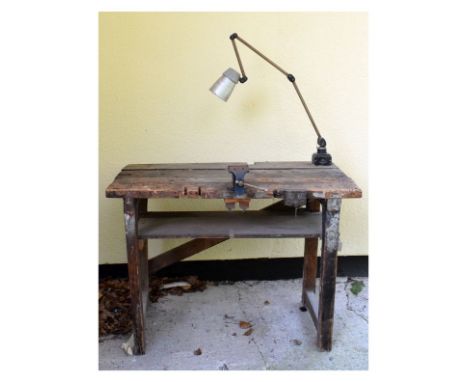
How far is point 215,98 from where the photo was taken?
302 cm

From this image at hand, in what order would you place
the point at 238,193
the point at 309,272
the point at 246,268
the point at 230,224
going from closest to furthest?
the point at 238,193
the point at 230,224
the point at 309,272
the point at 246,268

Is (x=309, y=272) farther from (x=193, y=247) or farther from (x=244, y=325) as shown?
(x=193, y=247)

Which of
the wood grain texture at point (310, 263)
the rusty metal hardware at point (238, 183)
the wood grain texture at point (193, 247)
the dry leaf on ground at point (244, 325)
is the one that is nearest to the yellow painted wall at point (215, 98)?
the wood grain texture at point (193, 247)

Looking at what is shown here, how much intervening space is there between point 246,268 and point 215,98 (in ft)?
3.90

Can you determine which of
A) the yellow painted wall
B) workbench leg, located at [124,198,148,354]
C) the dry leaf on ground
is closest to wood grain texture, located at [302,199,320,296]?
the dry leaf on ground

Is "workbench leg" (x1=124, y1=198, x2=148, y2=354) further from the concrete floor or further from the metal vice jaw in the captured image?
the metal vice jaw

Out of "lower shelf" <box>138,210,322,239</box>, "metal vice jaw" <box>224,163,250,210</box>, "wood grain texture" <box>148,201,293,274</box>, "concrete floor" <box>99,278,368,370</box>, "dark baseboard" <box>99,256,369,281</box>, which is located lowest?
"concrete floor" <box>99,278,368,370</box>

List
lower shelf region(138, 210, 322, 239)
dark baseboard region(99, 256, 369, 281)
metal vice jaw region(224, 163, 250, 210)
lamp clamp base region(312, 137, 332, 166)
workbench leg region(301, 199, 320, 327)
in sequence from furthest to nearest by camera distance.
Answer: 1. dark baseboard region(99, 256, 369, 281)
2. workbench leg region(301, 199, 320, 327)
3. lamp clamp base region(312, 137, 332, 166)
4. lower shelf region(138, 210, 322, 239)
5. metal vice jaw region(224, 163, 250, 210)

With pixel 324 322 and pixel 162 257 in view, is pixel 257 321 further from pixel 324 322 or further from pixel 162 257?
pixel 162 257

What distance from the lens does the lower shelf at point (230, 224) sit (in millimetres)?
2387

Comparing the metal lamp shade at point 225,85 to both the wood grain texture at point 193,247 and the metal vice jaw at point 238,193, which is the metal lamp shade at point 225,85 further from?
the wood grain texture at point 193,247

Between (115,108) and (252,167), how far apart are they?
973 millimetres

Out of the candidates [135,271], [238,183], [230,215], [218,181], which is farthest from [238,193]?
[135,271]

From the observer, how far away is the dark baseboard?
3.35 metres
